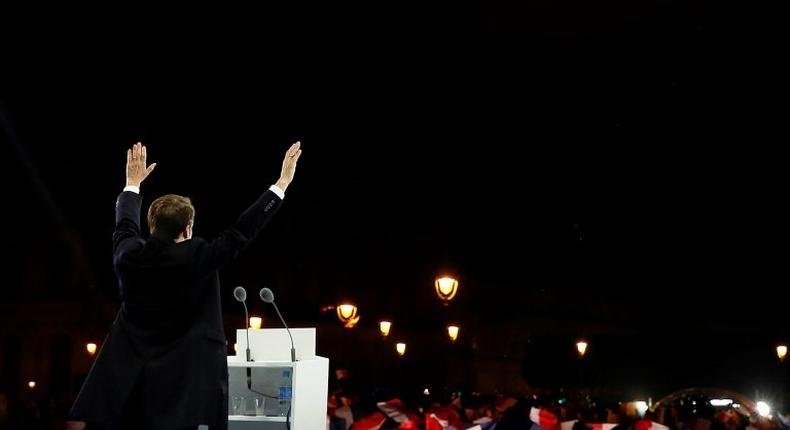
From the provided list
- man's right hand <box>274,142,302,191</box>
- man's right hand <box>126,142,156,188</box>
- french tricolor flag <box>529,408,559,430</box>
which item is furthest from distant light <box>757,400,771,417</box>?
man's right hand <box>126,142,156,188</box>

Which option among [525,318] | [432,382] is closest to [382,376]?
[432,382]

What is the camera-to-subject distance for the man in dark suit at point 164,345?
4.45 m

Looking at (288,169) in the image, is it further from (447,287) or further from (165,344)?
(447,287)

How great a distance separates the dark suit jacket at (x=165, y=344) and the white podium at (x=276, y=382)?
118 centimetres

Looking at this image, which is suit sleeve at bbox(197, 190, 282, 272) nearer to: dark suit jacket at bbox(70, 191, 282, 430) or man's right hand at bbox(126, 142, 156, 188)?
dark suit jacket at bbox(70, 191, 282, 430)

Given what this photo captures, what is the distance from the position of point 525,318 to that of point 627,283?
1125 inches

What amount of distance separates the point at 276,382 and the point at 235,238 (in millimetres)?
1615

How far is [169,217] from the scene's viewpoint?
4.70 metres

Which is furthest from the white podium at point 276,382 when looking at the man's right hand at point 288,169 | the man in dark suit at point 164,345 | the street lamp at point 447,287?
the street lamp at point 447,287

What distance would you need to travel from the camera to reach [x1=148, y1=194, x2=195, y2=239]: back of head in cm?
470

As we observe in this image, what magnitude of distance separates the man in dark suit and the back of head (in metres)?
0.04

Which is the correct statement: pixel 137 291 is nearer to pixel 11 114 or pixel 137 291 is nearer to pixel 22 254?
pixel 11 114

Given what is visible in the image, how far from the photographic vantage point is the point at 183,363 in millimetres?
4492

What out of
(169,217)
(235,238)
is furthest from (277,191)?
(169,217)
